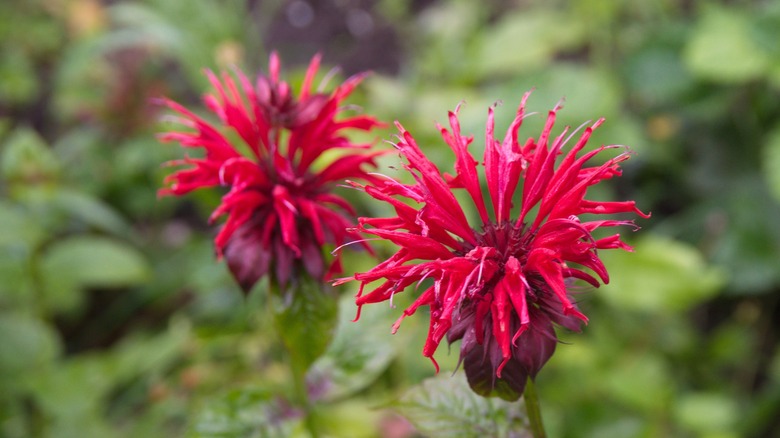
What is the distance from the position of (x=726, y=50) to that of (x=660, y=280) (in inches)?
25.9

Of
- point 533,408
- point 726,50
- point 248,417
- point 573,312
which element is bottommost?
point 248,417

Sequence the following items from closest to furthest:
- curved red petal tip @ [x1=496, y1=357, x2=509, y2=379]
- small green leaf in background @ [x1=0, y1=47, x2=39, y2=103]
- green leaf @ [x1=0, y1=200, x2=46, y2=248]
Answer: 1. curved red petal tip @ [x1=496, y1=357, x2=509, y2=379]
2. green leaf @ [x1=0, y1=200, x2=46, y2=248]
3. small green leaf in background @ [x1=0, y1=47, x2=39, y2=103]

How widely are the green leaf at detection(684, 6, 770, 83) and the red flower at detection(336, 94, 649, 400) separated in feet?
4.40

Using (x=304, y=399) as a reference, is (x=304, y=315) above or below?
above

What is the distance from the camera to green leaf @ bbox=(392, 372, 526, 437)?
81 centimetres

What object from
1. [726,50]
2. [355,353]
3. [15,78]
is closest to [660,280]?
[726,50]

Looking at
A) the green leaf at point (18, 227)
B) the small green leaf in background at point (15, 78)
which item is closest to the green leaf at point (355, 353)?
the green leaf at point (18, 227)

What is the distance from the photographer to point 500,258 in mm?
754

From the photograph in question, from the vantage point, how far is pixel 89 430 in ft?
5.23

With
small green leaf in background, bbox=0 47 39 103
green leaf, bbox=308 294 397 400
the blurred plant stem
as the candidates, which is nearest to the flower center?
the blurred plant stem

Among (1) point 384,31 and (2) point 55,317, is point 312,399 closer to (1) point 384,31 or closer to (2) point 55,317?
(2) point 55,317

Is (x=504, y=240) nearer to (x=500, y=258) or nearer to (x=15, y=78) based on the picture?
(x=500, y=258)

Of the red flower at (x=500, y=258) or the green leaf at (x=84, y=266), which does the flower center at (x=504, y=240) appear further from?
the green leaf at (x=84, y=266)

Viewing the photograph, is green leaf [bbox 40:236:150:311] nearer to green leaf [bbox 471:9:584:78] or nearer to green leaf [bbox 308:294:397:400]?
green leaf [bbox 308:294:397:400]
